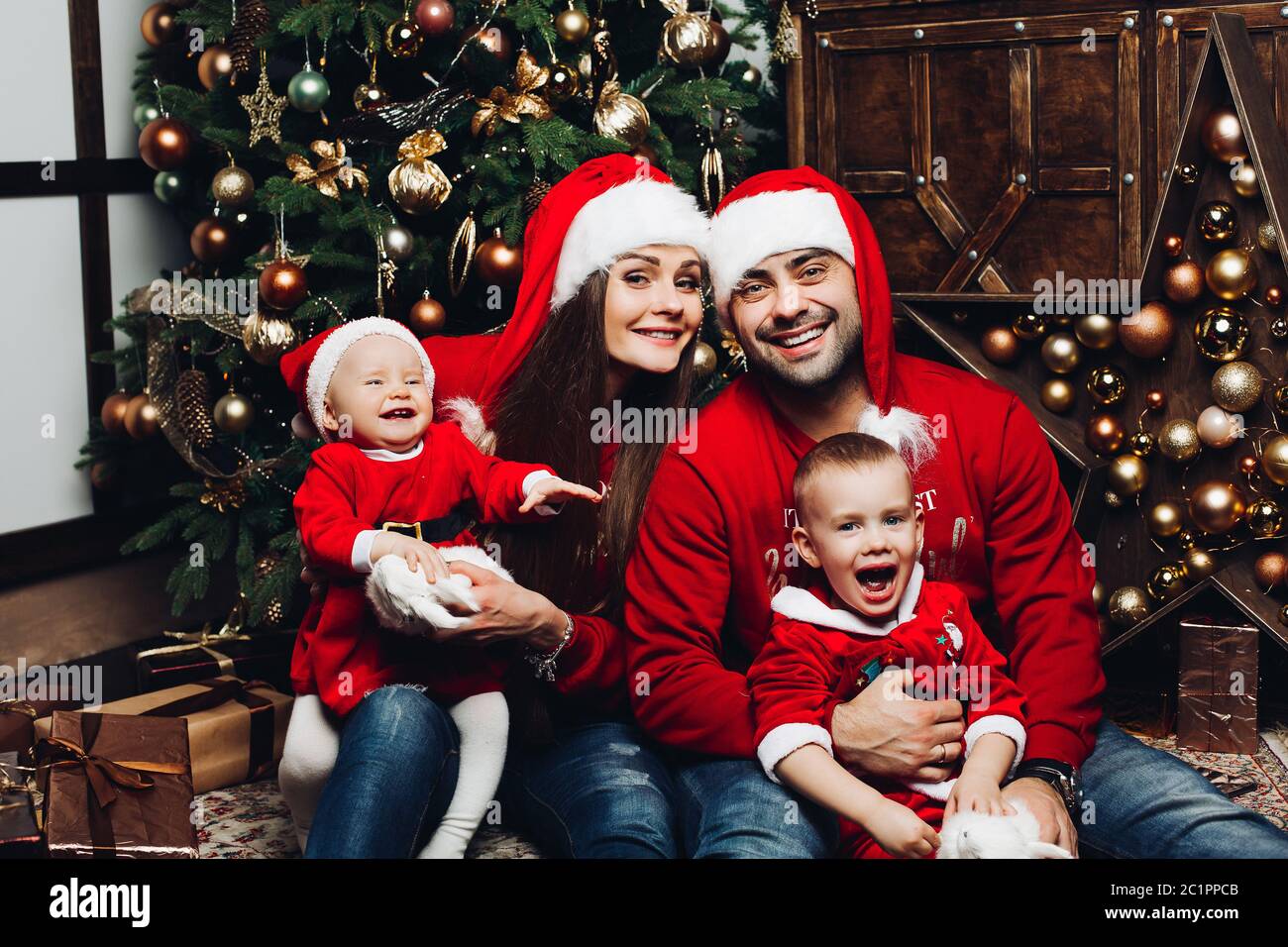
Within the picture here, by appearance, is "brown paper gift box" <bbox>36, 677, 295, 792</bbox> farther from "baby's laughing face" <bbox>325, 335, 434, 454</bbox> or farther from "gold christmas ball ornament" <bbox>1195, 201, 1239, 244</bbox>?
"gold christmas ball ornament" <bbox>1195, 201, 1239, 244</bbox>

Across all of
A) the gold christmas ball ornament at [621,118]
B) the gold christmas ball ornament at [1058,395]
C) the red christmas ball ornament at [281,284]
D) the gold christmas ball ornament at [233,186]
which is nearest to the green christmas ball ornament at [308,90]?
the gold christmas ball ornament at [233,186]

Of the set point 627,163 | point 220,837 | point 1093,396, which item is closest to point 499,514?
point 627,163

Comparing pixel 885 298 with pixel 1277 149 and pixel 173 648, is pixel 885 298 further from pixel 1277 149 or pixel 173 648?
pixel 173 648

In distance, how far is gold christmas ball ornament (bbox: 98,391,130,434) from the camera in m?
3.79

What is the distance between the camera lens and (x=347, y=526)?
2.41 metres

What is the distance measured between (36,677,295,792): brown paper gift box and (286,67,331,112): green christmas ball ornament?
4.58ft

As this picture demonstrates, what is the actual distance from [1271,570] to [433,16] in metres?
2.32

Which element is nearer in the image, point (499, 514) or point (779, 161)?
point (499, 514)

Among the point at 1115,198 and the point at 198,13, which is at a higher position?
the point at 198,13

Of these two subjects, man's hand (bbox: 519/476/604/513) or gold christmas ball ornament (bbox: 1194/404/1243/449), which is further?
gold christmas ball ornament (bbox: 1194/404/1243/449)

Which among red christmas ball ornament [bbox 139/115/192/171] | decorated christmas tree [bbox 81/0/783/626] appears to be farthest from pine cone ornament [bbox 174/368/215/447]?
red christmas ball ornament [bbox 139/115/192/171]

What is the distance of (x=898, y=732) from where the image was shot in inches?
86.7

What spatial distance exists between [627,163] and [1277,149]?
1.49 m

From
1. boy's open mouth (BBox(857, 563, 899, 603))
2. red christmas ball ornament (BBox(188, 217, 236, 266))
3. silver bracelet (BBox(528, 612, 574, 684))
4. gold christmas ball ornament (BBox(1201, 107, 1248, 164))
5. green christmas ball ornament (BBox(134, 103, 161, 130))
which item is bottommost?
silver bracelet (BBox(528, 612, 574, 684))
